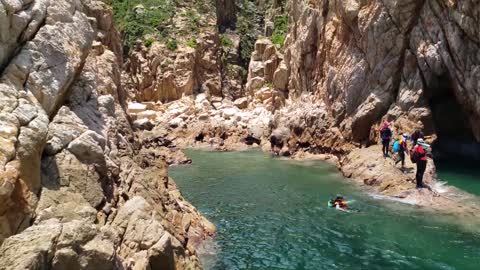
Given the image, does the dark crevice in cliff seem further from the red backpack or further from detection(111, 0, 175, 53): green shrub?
detection(111, 0, 175, 53): green shrub

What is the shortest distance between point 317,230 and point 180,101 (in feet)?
167

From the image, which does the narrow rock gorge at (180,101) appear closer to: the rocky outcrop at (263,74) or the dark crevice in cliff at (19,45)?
the dark crevice in cliff at (19,45)

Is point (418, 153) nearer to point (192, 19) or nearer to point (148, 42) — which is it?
point (148, 42)

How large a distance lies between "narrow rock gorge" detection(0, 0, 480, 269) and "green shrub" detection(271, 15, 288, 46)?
317 millimetres

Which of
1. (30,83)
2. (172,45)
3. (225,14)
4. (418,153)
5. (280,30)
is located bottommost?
(418,153)

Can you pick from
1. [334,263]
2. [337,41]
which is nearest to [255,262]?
[334,263]

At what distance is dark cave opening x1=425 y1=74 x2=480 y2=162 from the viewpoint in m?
37.4

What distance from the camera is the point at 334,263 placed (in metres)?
17.9

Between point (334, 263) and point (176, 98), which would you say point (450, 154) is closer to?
point (334, 263)

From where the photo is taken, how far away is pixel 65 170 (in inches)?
526

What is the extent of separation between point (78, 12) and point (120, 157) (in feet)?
20.6

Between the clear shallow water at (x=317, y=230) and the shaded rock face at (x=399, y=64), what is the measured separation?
8.37 m

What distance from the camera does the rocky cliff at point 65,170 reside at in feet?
32.7

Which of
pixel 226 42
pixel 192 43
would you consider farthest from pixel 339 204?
pixel 226 42
